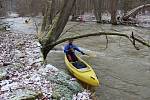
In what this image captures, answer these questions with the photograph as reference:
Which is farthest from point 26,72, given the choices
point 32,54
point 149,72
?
point 149,72

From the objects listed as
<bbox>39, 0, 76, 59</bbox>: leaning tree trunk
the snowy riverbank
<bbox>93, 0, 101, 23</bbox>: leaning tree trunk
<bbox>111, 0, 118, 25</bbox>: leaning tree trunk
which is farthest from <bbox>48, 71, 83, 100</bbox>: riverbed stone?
<bbox>93, 0, 101, 23</bbox>: leaning tree trunk

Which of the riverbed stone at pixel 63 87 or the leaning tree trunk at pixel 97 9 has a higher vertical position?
the leaning tree trunk at pixel 97 9

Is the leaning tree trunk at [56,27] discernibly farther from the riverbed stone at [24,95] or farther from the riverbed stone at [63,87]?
the riverbed stone at [24,95]

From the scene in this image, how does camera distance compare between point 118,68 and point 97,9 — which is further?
point 97,9

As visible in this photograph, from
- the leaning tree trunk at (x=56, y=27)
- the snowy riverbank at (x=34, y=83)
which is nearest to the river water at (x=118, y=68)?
the leaning tree trunk at (x=56, y=27)

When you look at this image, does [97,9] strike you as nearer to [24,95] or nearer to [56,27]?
[56,27]

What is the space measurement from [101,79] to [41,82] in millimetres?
5354

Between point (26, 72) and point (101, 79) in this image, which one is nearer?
point (26, 72)

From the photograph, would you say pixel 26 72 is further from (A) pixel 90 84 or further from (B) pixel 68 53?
(B) pixel 68 53

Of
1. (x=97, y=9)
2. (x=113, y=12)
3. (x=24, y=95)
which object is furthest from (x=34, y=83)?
(x=97, y=9)

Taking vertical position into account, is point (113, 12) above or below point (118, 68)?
above

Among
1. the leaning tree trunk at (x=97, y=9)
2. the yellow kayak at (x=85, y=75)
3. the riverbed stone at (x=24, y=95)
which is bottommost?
the yellow kayak at (x=85, y=75)

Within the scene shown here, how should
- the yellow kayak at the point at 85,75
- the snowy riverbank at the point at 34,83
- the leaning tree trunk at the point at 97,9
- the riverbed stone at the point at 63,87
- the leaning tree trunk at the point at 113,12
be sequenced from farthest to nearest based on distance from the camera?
the leaning tree trunk at the point at 97,9 < the leaning tree trunk at the point at 113,12 < the yellow kayak at the point at 85,75 < the riverbed stone at the point at 63,87 < the snowy riverbank at the point at 34,83

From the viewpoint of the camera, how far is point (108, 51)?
21.7 metres
